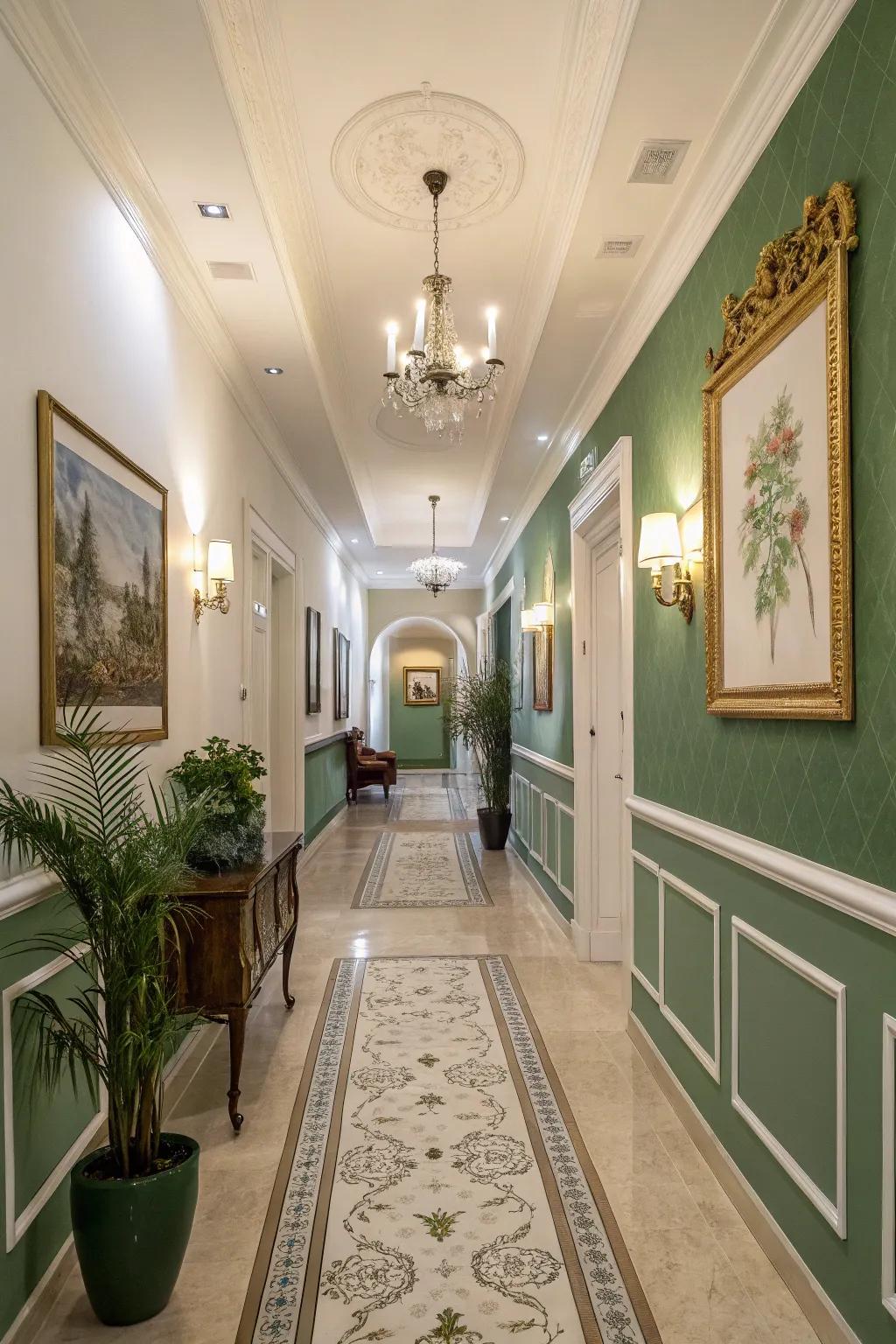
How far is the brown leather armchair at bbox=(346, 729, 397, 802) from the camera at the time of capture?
10977 millimetres

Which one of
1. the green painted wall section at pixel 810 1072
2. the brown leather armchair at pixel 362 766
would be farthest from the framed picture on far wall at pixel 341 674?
the green painted wall section at pixel 810 1072

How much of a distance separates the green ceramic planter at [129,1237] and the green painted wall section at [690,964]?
1.56 meters

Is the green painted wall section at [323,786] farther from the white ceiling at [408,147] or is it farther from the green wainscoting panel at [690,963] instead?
the green wainscoting panel at [690,963]

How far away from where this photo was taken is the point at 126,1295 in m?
1.84

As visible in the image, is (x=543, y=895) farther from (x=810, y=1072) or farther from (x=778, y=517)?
(x=778, y=517)

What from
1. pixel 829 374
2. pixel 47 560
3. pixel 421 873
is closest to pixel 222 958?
pixel 47 560

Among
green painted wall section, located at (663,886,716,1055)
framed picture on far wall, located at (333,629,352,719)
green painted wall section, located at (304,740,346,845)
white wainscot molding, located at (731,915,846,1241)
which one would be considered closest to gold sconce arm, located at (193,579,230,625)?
green painted wall section, located at (663,886,716,1055)

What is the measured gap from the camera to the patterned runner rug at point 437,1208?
187 centimetres

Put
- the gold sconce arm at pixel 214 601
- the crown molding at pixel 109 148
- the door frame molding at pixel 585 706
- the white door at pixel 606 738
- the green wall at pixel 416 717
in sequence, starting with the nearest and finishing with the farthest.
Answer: the crown molding at pixel 109 148, the gold sconce arm at pixel 214 601, the door frame molding at pixel 585 706, the white door at pixel 606 738, the green wall at pixel 416 717

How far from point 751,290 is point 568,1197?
2483mm

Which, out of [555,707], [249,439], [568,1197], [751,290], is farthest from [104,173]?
[555,707]

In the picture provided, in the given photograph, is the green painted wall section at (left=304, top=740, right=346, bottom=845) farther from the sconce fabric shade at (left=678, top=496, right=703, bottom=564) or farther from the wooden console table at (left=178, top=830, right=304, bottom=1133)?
the sconce fabric shade at (left=678, top=496, right=703, bottom=564)

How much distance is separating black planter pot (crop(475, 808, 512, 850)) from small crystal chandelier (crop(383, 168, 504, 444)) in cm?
495

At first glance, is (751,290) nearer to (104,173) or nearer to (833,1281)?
(104,173)
